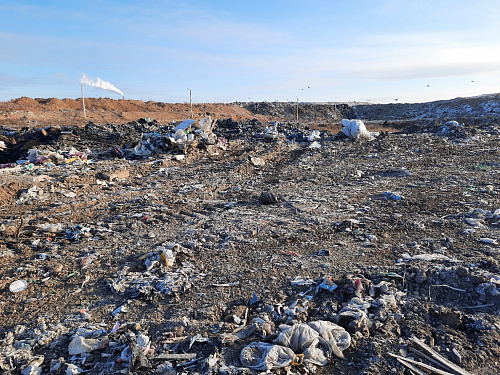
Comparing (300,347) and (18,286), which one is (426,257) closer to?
(300,347)

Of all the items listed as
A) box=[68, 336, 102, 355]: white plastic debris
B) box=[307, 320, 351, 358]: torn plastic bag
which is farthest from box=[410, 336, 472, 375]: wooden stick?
box=[68, 336, 102, 355]: white plastic debris

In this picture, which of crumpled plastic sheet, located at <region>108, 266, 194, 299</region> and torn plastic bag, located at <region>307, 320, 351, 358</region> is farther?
crumpled plastic sheet, located at <region>108, 266, 194, 299</region>

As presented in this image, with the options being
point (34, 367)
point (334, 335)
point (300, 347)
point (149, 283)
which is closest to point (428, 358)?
point (334, 335)

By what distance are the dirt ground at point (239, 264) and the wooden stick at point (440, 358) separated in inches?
0.7

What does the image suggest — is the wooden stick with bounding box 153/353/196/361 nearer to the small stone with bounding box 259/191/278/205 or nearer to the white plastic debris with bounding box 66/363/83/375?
the white plastic debris with bounding box 66/363/83/375

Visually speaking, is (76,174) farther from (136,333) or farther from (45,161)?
(136,333)

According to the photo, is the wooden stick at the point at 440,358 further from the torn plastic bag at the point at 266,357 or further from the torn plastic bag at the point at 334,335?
the torn plastic bag at the point at 266,357

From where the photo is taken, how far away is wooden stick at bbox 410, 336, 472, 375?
2098 millimetres

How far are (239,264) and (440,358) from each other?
1983 millimetres

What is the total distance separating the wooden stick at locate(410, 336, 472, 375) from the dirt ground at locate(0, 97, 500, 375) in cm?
2

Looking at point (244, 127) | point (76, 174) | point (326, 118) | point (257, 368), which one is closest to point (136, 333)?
point (257, 368)

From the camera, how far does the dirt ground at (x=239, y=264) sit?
2357mm

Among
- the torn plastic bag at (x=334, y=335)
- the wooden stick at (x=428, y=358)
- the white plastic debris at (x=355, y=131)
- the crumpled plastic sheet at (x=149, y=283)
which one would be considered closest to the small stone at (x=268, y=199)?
the crumpled plastic sheet at (x=149, y=283)

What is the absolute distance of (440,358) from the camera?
219cm
